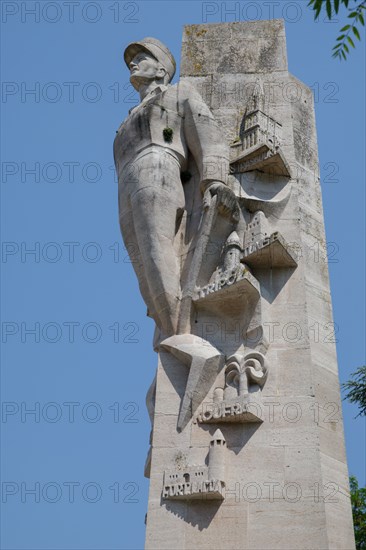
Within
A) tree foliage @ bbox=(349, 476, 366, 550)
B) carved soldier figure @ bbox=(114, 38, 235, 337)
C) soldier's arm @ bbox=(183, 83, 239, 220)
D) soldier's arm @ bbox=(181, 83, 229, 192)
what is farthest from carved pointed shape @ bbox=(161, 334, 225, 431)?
tree foliage @ bbox=(349, 476, 366, 550)

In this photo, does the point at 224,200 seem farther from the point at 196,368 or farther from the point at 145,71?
the point at 145,71

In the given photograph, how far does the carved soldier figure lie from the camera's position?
37.3 feet

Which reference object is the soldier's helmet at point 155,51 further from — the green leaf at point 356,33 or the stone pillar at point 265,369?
the green leaf at point 356,33

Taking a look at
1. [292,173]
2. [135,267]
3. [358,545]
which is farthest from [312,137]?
[358,545]

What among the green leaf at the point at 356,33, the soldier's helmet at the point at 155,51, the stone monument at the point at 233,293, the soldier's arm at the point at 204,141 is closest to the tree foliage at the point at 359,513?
the stone monument at the point at 233,293

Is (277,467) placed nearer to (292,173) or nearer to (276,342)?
(276,342)

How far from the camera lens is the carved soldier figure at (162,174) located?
1138cm

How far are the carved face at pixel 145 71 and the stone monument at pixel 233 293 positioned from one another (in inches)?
0.8

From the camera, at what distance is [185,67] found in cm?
1346

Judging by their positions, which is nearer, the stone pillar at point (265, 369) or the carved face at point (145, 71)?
the stone pillar at point (265, 369)

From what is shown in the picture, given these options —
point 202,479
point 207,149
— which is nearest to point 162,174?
point 207,149

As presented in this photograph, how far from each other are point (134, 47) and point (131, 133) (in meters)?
1.78

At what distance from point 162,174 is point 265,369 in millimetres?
3155

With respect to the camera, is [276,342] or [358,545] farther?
[358,545]
